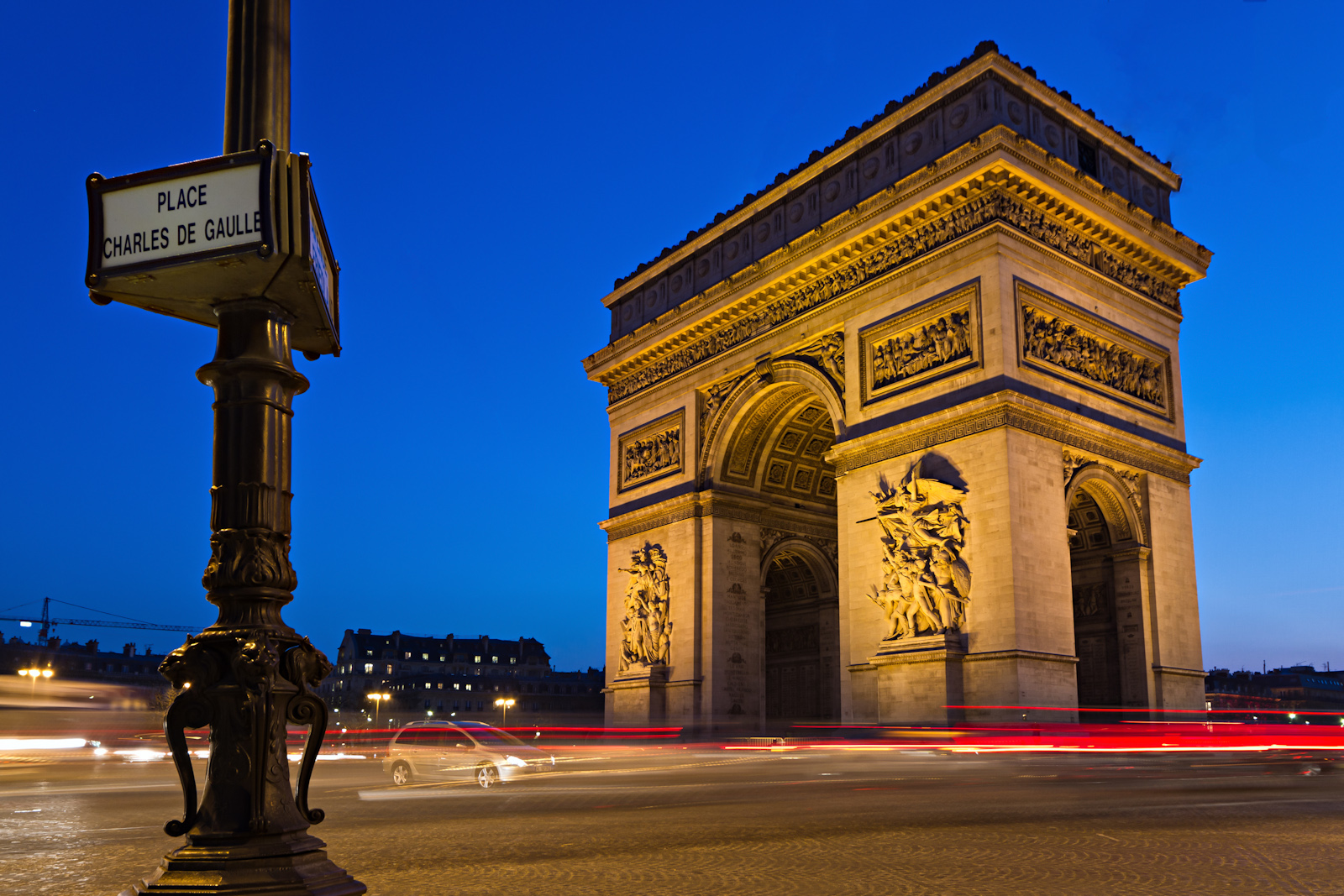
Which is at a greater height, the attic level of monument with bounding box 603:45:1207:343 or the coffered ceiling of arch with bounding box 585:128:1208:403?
the attic level of monument with bounding box 603:45:1207:343

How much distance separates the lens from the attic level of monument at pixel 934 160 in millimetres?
24484

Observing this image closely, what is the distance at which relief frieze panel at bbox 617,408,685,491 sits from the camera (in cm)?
3253

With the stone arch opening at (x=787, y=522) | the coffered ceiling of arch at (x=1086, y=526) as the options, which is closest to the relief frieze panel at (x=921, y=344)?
the stone arch opening at (x=787, y=522)

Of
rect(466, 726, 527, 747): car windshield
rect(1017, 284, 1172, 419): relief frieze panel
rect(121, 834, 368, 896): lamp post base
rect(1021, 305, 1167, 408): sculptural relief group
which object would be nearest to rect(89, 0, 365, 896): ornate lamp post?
rect(121, 834, 368, 896): lamp post base

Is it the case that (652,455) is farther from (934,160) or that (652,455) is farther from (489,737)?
(489,737)

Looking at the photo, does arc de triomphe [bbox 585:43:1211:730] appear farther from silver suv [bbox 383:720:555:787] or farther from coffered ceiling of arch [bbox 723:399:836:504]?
silver suv [bbox 383:720:555:787]

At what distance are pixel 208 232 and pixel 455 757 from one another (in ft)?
45.7

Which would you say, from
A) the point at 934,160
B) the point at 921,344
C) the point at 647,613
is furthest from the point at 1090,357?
the point at 647,613

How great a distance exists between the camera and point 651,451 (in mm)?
33719

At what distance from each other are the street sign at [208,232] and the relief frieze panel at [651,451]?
93.6ft

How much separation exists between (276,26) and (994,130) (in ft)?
71.2

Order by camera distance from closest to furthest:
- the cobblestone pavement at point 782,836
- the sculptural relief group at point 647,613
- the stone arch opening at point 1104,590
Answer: the cobblestone pavement at point 782,836 < the stone arch opening at point 1104,590 < the sculptural relief group at point 647,613

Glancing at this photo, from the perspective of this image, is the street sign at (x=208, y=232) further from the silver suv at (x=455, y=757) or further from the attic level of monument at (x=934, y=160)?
the attic level of monument at (x=934, y=160)

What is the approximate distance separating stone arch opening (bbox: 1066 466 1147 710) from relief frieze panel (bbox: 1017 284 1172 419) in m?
2.33
